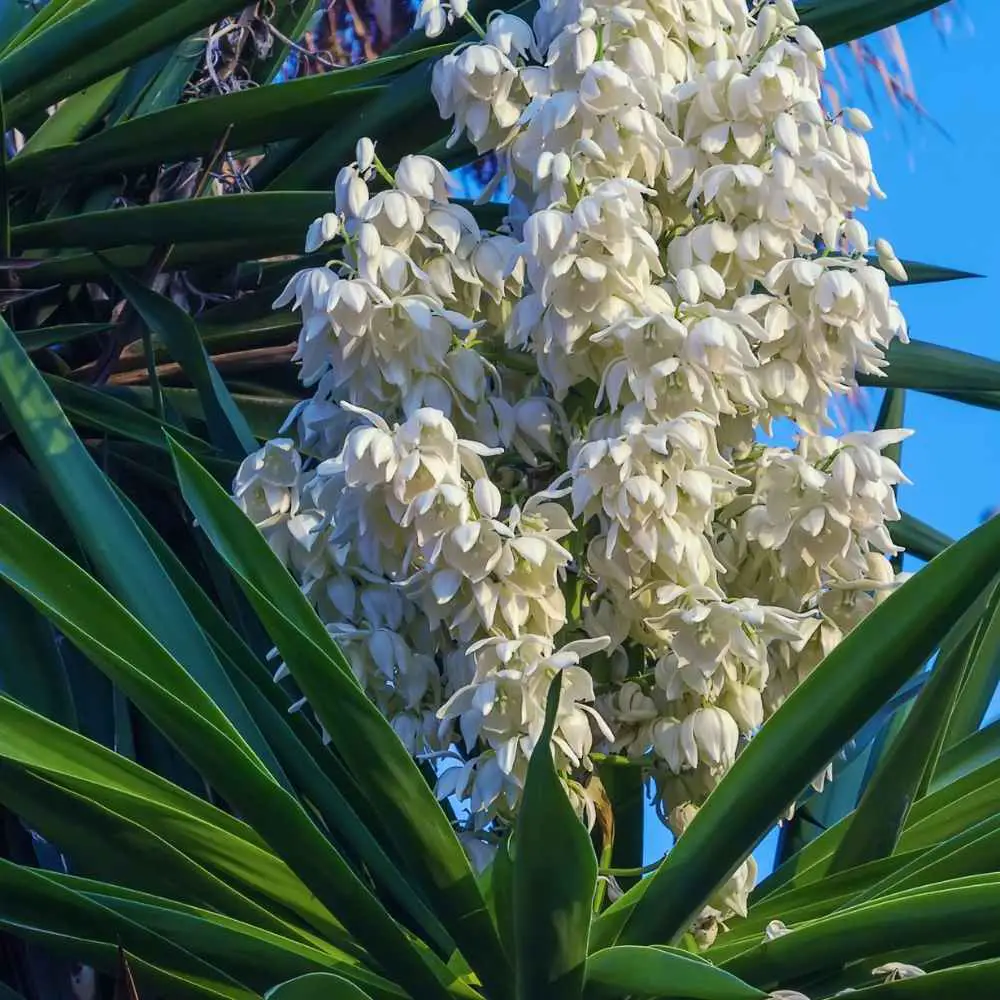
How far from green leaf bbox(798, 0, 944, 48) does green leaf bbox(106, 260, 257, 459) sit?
0.94m

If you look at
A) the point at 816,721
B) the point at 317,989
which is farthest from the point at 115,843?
the point at 816,721

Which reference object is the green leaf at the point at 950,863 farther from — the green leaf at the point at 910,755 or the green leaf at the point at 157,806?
the green leaf at the point at 157,806

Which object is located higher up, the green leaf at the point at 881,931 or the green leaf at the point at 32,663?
the green leaf at the point at 32,663

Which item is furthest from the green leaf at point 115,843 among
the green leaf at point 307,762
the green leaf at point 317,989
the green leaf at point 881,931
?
the green leaf at point 881,931

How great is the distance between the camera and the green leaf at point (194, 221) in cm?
218

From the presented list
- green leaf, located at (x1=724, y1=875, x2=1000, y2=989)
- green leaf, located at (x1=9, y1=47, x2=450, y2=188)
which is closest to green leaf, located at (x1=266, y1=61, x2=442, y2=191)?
green leaf, located at (x1=9, y1=47, x2=450, y2=188)

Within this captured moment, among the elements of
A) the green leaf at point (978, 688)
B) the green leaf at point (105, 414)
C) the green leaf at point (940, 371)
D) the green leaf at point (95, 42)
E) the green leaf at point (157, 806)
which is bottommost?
the green leaf at point (157, 806)

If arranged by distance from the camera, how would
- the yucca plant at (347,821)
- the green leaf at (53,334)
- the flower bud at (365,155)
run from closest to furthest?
the yucca plant at (347,821), the flower bud at (365,155), the green leaf at (53,334)

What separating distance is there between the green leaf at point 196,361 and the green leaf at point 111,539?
0.85ft

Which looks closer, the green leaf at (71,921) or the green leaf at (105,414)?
the green leaf at (71,921)

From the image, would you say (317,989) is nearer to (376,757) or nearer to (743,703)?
(376,757)

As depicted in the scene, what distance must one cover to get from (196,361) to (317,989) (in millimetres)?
1088

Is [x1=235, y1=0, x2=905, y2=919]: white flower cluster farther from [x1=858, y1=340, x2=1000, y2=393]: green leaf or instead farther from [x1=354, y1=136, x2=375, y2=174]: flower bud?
[x1=858, y1=340, x2=1000, y2=393]: green leaf

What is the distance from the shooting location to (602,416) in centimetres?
146
